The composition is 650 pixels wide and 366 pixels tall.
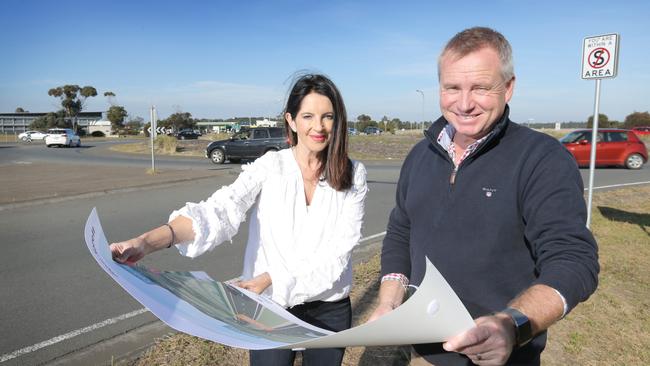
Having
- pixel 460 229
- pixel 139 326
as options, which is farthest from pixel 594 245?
pixel 139 326

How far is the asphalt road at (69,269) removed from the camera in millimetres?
3725

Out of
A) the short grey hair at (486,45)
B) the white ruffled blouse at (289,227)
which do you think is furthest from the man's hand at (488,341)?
the white ruffled blouse at (289,227)

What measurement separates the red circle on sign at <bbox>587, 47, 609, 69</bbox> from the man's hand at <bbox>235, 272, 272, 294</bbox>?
6.42 metres

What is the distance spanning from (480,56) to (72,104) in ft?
276

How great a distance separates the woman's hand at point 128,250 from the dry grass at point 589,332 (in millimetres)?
1712

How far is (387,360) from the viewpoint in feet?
10.7

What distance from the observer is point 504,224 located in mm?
1561

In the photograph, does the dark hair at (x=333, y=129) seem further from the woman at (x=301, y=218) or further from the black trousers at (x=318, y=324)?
the black trousers at (x=318, y=324)

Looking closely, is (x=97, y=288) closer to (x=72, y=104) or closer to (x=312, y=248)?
(x=312, y=248)

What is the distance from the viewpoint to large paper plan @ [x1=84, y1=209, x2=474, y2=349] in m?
1.04

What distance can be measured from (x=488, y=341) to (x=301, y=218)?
119 cm

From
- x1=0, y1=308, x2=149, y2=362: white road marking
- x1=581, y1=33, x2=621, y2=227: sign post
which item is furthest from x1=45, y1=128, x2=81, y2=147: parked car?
x1=581, y1=33, x2=621, y2=227: sign post

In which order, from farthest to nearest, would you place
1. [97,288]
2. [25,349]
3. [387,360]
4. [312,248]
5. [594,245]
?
[97,288], [25,349], [387,360], [312,248], [594,245]

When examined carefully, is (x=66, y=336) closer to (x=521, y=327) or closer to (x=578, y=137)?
(x=521, y=327)
